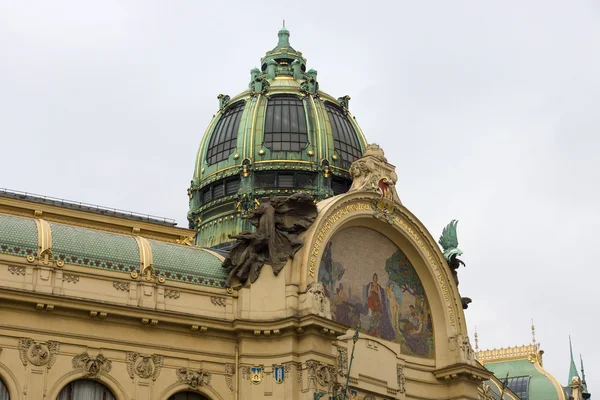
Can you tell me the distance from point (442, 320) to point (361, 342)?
476 cm

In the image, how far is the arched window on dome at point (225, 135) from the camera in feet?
172

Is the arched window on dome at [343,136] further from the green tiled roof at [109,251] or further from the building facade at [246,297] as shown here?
the green tiled roof at [109,251]

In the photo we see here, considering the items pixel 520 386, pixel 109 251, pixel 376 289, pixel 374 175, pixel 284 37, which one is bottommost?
pixel 109 251

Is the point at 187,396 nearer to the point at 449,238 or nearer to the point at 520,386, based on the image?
the point at 449,238

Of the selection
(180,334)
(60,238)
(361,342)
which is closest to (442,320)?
(361,342)

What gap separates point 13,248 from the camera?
3772 centimetres

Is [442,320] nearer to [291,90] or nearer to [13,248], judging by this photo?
[291,90]

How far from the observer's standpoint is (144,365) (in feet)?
127

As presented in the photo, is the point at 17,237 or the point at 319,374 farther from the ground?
the point at 17,237

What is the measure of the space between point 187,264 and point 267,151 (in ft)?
36.3

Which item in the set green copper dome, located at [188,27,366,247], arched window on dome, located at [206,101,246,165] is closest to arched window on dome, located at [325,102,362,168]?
green copper dome, located at [188,27,366,247]

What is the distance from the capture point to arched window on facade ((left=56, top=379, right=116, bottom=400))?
122 ft

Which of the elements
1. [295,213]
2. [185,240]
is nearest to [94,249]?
[295,213]

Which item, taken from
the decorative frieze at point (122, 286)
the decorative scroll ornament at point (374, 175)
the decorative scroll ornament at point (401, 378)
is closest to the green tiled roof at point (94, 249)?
the decorative frieze at point (122, 286)
